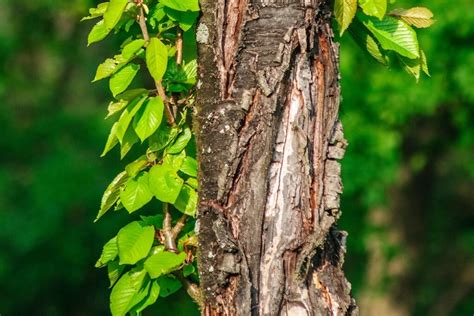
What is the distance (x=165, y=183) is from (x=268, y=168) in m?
0.36

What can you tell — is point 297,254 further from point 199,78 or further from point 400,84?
point 400,84

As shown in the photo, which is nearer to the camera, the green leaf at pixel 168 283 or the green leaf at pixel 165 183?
the green leaf at pixel 165 183

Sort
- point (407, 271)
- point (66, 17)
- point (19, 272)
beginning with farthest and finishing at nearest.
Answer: point (66, 17)
point (407, 271)
point (19, 272)

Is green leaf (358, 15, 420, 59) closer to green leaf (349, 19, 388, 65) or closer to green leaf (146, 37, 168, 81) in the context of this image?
green leaf (349, 19, 388, 65)

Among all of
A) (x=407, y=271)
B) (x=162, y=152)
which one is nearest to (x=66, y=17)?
(x=407, y=271)

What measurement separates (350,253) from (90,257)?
388 centimetres

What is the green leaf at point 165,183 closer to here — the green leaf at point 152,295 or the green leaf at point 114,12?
the green leaf at point 152,295

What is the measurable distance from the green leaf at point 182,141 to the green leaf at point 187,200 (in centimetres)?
12

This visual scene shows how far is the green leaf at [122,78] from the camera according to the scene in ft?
9.22

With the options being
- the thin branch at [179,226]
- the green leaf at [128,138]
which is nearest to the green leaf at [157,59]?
the green leaf at [128,138]

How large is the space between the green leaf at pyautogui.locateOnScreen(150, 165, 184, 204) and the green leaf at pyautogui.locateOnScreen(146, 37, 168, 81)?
0.93ft

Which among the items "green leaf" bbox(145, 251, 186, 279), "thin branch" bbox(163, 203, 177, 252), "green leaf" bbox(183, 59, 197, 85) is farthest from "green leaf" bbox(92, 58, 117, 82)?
"green leaf" bbox(145, 251, 186, 279)

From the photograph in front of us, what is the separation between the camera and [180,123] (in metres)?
2.84

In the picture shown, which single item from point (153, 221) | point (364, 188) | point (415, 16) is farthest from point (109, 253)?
point (364, 188)
